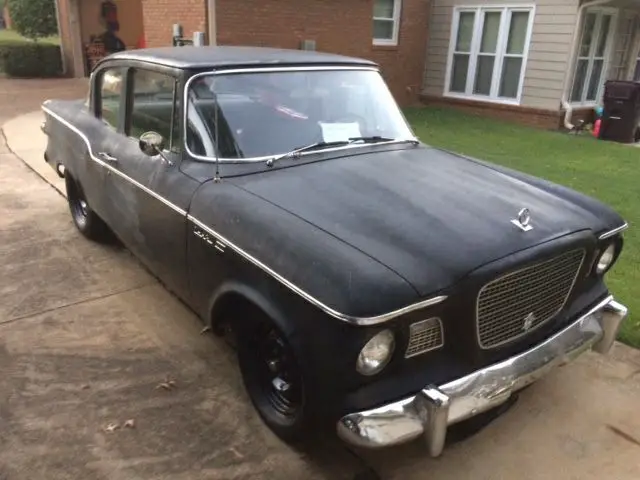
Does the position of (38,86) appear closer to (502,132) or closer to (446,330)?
(502,132)

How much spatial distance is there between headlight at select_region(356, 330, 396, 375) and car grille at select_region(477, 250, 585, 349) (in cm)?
43

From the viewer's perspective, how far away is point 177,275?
327cm

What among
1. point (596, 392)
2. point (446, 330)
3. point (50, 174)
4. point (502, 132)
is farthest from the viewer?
point (502, 132)

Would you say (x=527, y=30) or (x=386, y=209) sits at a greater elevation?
(x=527, y=30)

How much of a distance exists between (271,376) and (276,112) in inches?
59.4

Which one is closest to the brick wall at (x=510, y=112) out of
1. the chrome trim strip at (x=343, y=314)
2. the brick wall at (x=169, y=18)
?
the brick wall at (x=169, y=18)

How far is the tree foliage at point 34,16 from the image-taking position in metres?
18.5

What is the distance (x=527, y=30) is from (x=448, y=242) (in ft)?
37.2

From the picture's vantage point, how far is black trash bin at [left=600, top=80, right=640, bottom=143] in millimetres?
10523

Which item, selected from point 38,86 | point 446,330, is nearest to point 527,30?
point 446,330

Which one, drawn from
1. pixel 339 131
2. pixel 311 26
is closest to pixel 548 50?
pixel 311 26

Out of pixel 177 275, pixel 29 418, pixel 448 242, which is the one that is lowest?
pixel 29 418

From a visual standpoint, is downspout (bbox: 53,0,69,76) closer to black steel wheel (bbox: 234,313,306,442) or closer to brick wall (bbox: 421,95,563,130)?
brick wall (bbox: 421,95,563,130)

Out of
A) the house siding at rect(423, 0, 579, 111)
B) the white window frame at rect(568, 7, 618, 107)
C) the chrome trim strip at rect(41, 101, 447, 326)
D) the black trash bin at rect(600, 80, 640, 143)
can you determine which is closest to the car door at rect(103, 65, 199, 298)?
the chrome trim strip at rect(41, 101, 447, 326)
